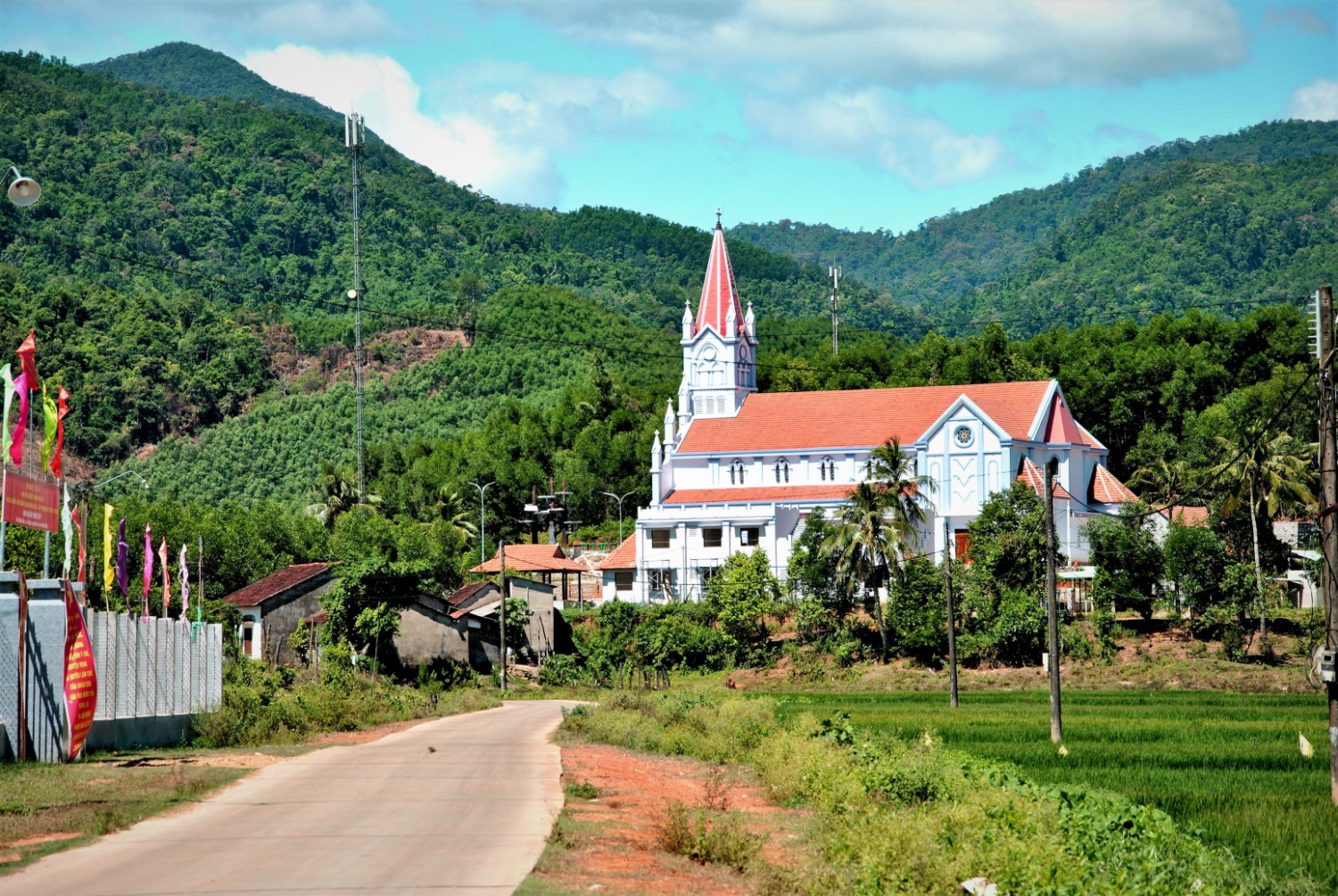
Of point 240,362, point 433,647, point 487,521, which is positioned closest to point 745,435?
point 487,521

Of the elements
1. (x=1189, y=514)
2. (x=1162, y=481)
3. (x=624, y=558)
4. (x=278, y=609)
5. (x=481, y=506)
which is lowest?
(x=278, y=609)

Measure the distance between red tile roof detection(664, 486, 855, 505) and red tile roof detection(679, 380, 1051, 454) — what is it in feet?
7.32

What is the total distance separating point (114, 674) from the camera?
31453 mm

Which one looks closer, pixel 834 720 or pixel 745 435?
pixel 834 720

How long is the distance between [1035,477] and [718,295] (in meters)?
26.7

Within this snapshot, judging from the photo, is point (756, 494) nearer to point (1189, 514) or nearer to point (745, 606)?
point (745, 606)

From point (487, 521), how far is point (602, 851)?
274ft

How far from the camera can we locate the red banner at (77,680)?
2841 cm

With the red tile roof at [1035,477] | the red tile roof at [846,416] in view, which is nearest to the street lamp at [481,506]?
the red tile roof at [846,416]

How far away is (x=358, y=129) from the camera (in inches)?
3388

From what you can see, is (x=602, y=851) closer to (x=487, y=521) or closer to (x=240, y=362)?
(x=487, y=521)

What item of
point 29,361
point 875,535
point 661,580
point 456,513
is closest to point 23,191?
point 29,361

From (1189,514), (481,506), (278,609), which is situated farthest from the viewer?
(481,506)

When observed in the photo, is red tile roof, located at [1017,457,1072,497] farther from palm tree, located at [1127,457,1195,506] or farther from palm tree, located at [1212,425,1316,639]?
palm tree, located at [1212,425,1316,639]
